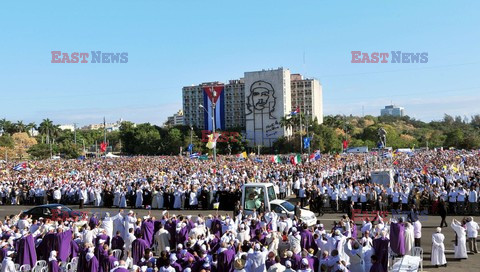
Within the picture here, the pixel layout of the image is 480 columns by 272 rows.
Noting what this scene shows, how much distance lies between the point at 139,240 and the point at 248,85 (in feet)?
452

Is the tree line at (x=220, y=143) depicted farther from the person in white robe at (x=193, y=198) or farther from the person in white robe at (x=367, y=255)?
the person in white robe at (x=367, y=255)

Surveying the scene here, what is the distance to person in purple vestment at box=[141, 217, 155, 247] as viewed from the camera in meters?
16.0

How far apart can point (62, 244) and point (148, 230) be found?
9.48ft

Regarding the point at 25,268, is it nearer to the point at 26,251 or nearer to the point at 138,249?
the point at 26,251

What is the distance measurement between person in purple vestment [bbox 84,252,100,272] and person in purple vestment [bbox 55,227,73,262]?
2.19 meters

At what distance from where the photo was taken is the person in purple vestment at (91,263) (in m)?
12.1

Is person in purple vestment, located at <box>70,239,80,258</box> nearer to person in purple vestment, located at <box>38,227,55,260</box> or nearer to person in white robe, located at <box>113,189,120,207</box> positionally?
person in purple vestment, located at <box>38,227,55,260</box>

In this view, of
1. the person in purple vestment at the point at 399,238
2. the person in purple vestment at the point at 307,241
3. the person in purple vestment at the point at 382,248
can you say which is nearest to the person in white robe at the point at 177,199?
the person in purple vestment at the point at 307,241

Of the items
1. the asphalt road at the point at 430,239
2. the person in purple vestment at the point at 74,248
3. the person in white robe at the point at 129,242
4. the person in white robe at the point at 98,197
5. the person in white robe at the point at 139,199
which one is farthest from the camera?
the person in white robe at the point at 98,197

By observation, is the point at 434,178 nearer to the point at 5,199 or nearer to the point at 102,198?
the point at 102,198

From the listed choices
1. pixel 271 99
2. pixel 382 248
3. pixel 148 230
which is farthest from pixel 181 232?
pixel 271 99

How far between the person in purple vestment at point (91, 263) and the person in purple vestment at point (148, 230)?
371 centimetres

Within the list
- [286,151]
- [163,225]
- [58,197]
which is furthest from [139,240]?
[286,151]

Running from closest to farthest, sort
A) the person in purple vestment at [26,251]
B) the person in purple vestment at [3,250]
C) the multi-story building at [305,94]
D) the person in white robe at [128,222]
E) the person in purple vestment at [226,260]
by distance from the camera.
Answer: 1. the person in purple vestment at [226,260]
2. the person in purple vestment at [3,250]
3. the person in purple vestment at [26,251]
4. the person in white robe at [128,222]
5. the multi-story building at [305,94]
